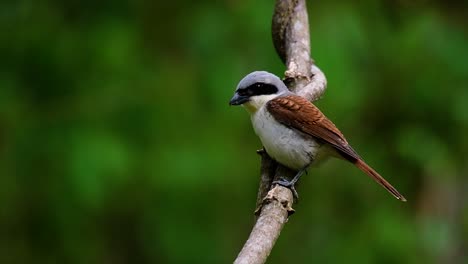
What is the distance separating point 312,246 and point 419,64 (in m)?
1.50

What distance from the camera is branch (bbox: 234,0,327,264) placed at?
328 cm

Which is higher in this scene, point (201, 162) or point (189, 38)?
point (189, 38)

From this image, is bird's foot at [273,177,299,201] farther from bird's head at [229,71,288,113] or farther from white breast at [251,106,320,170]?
bird's head at [229,71,288,113]

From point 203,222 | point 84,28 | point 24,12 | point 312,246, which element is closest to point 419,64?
point 312,246

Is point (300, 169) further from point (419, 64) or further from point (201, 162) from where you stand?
point (419, 64)

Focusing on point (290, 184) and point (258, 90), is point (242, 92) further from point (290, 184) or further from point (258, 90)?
point (290, 184)

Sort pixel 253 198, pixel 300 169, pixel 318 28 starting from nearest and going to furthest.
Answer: pixel 300 169 → pixel 318 28 → pixel 253 198

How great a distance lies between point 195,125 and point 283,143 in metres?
1.81

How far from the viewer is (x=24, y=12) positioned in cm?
598

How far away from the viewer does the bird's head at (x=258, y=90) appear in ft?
14.6

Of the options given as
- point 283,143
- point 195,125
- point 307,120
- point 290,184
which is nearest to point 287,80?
point 307,120

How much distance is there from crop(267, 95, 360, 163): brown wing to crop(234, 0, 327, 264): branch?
6 centimetres

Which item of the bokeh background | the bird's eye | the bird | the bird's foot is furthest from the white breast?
the bokeh background

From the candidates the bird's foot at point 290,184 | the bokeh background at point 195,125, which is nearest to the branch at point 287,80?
the bird's foot at point 290,184
